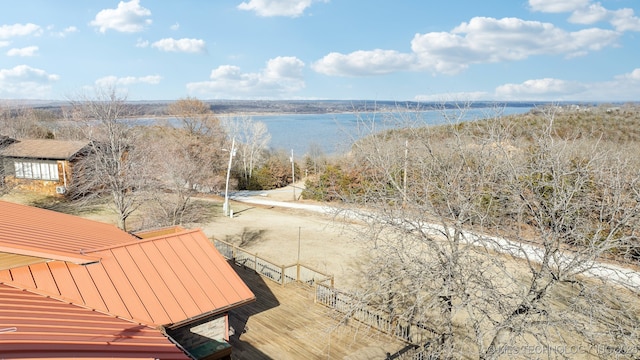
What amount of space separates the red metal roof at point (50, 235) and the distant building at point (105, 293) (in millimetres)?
26

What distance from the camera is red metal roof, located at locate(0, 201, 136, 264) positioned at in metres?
7.61

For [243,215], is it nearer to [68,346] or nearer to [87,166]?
[87,166]

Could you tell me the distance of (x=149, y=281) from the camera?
9102 millimetres

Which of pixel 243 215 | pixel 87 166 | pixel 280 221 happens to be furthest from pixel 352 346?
pixel 87 166

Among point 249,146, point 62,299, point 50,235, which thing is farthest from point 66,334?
point 249,146

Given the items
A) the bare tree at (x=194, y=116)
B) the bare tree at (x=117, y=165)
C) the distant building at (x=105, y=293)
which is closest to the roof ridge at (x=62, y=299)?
the distant building at (x=105, y=293)

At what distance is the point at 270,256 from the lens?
20375mm

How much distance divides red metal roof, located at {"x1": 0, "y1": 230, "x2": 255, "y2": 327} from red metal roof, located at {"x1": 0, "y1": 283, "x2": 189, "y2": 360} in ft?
1.18

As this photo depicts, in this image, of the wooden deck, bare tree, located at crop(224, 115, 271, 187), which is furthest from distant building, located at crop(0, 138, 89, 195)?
the wooden deck

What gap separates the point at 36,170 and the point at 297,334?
1197 inches

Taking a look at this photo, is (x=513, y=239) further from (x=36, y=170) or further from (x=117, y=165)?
(x=36, y=170)

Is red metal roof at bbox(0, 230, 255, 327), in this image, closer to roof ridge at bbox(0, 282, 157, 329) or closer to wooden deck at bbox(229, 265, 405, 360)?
roof ridge at bbox(0, 282, 157, 329)

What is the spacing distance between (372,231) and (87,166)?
26.8 m

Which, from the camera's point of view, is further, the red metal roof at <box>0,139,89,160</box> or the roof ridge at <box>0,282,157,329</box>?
the red metal roof at <box>0,139,89,160</box>
